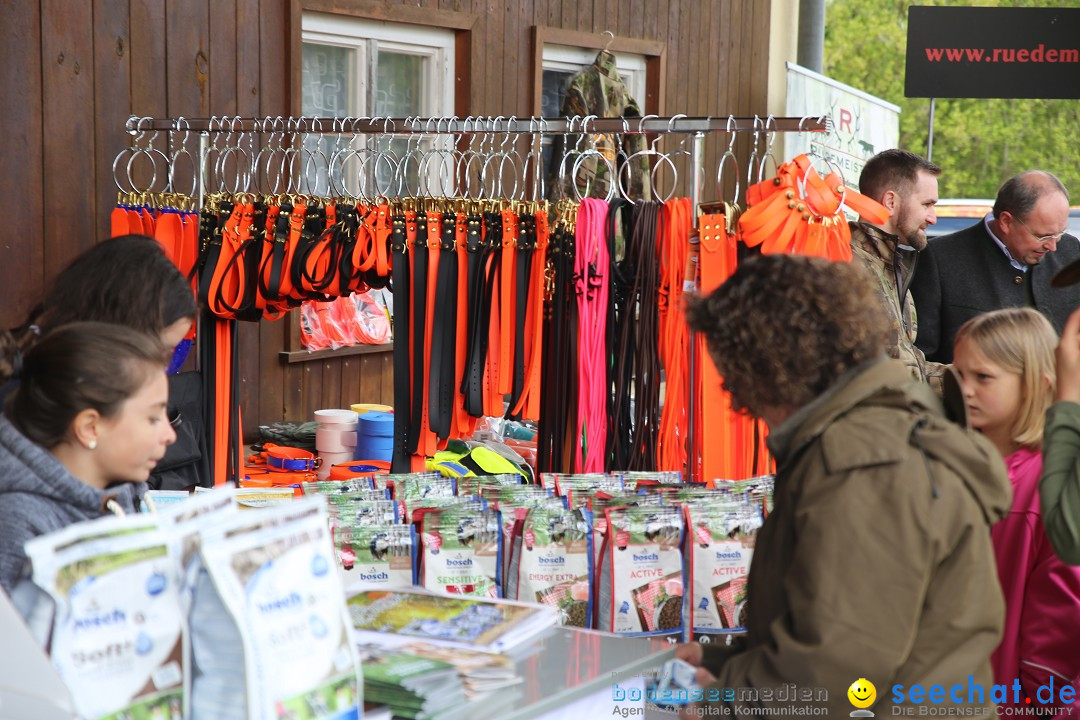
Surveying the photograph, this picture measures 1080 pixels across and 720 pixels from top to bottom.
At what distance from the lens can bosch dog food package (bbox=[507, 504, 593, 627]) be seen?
8.70 feet

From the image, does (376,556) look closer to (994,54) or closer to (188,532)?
(188,532)

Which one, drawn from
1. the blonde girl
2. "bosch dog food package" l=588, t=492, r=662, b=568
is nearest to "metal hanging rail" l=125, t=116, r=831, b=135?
the blonde girl

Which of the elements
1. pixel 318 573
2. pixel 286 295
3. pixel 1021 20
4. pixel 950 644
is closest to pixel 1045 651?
Answer: pixel 950 644

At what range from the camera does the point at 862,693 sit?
1702 millimetres

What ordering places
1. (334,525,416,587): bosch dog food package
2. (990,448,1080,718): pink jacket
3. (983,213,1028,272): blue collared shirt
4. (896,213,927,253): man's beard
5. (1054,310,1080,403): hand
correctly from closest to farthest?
(1054,310,1080,403): hand → (990,448,1080,718): pink jacket → (334,525,416,587): bosch dog food package → (896,213,927,253): man's beard → (983,213,1028,272): blue collared shirt

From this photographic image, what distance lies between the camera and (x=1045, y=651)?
2.45m

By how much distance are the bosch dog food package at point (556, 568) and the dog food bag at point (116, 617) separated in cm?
112

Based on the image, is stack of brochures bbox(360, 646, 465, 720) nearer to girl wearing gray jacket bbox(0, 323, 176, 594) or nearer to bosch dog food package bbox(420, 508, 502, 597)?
girl wearing gray jacket bbox(0, 323, 176, 594)

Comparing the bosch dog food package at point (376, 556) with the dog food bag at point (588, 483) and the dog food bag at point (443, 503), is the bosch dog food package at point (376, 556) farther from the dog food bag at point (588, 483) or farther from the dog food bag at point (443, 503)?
the dog food bag at point (588, 483)

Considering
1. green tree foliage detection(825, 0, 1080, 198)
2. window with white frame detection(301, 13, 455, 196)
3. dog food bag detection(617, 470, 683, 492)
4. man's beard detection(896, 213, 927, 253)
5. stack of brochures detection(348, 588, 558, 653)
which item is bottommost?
stack of brochures detection(348, 588, 558, 653)

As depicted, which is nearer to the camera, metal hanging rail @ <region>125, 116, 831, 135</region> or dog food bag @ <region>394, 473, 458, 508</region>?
dog food bag @ <region>394, 473, 458, 508</region>

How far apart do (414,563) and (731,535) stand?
0.72 meters

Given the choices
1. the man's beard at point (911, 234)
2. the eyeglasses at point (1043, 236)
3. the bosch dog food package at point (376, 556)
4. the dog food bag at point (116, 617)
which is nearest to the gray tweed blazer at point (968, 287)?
the eyeglasses at point (1043, 236)

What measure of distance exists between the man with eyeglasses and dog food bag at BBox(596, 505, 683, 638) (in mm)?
2176
